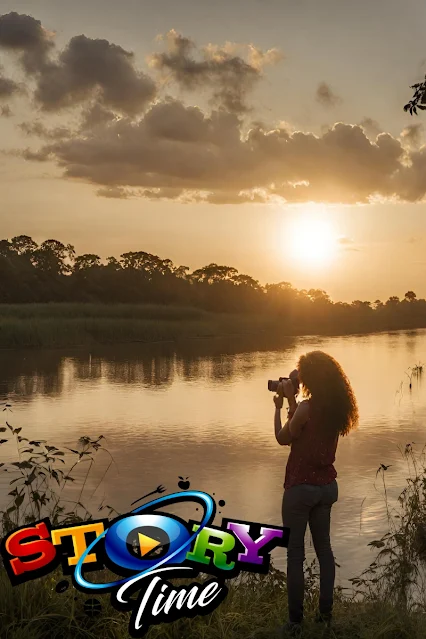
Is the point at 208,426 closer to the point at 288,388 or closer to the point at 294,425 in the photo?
the point at 288,388

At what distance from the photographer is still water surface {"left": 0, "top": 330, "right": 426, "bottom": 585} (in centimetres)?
905

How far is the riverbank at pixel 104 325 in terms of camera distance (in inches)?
1454

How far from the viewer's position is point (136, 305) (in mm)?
51000

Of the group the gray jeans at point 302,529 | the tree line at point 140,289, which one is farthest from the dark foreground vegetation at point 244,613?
the tree line at point 140,289

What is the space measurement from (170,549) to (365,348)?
124ft

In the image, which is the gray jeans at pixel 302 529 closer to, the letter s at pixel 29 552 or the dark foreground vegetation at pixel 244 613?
the dark foreground vegetation at pixel 244 613

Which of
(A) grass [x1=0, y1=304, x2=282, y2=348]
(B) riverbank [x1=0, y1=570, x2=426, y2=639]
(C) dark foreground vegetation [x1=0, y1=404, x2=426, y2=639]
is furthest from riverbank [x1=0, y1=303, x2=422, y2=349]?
(B) riverbank [x1=0, y1=570, x2=426, y2=639]

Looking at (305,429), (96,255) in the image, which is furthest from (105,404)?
(96,255)

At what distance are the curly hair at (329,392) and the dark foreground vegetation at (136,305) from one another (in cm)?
3181

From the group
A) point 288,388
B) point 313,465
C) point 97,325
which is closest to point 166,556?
point 313,465

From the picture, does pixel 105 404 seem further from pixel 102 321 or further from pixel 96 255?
pixel 96 255

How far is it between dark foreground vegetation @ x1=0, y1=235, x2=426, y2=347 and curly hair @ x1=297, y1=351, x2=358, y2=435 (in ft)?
104

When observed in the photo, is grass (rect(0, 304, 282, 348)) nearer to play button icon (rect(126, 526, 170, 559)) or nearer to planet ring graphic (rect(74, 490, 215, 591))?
play button icon (rect(126, 526, 170, 559))

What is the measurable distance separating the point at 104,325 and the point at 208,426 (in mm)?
27117
